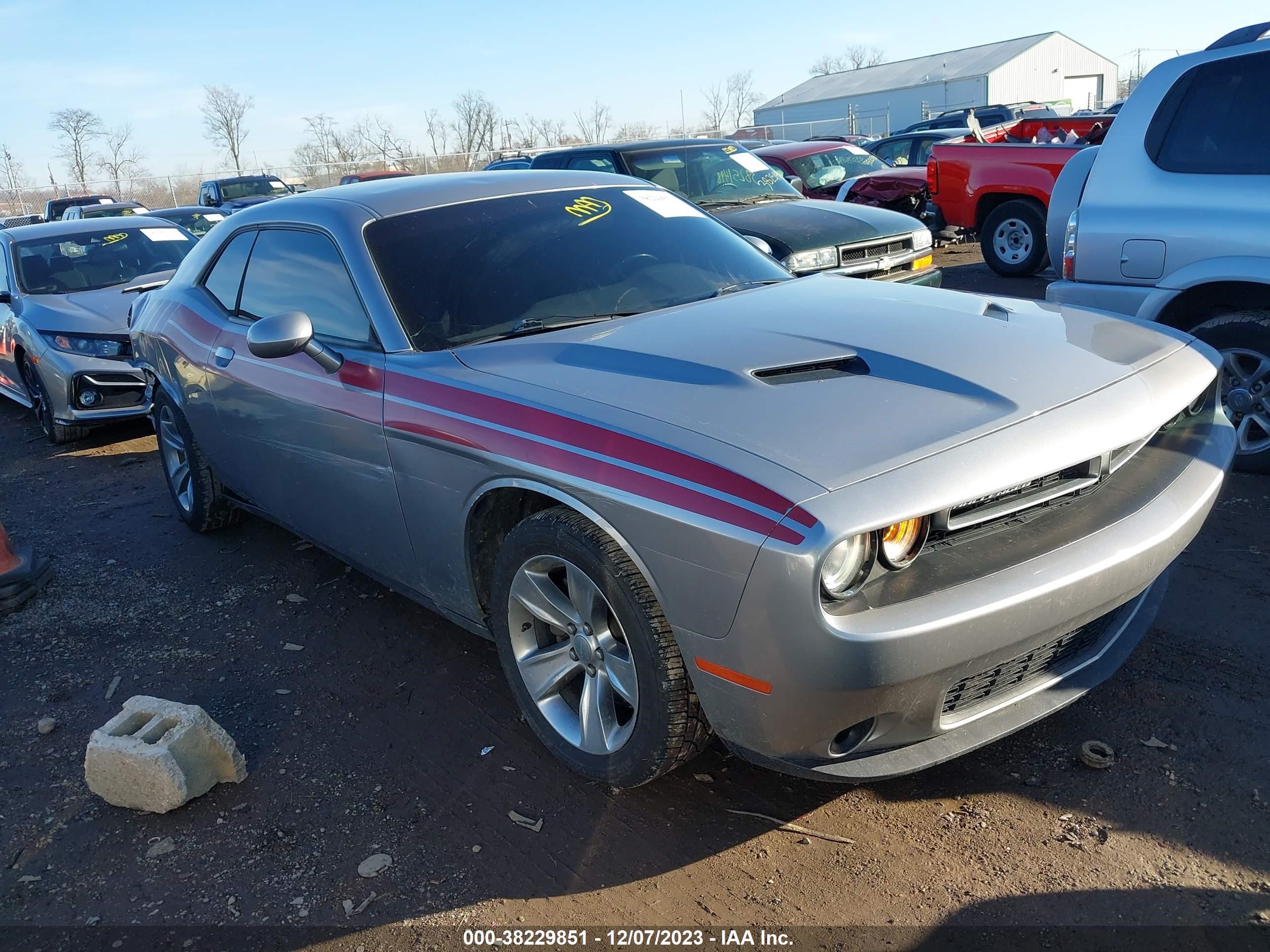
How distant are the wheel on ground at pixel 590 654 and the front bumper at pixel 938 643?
13cm

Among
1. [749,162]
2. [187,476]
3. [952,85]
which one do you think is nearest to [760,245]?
[187,476]

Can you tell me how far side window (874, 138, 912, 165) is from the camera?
18078mm

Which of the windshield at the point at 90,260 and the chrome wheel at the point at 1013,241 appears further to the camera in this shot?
the chrome wheel at the point at 1013,241

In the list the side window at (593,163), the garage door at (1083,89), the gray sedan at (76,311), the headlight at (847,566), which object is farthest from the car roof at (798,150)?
the garage door at (1083,89)

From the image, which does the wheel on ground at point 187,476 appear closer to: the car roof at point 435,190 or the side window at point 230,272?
the side window at point 230,272

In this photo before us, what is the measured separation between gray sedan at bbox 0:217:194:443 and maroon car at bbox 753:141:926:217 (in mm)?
6748

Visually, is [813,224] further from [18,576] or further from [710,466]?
[710,466]

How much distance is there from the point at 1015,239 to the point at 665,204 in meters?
7.39

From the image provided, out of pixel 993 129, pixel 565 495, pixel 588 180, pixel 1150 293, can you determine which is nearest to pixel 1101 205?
pixel 1150 293

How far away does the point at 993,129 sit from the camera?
1210 cm

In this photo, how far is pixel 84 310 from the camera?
7797mm

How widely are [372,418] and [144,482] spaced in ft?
13.4

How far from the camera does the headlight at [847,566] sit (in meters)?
2.15

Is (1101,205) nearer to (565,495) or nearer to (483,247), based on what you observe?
(483,247)
